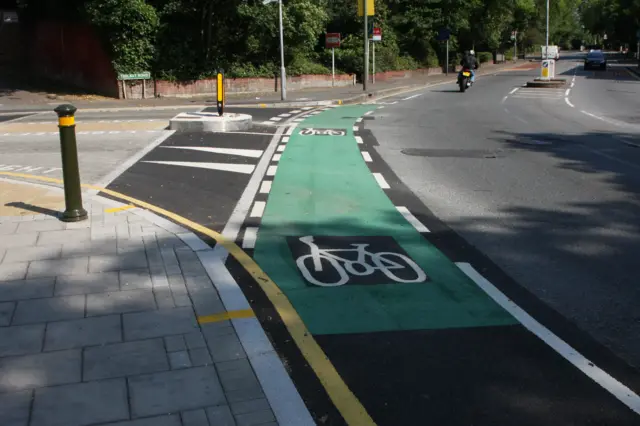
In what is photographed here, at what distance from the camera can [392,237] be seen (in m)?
7.13

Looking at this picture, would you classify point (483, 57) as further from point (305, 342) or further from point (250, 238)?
point (305, 342)

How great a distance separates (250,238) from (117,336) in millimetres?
2569

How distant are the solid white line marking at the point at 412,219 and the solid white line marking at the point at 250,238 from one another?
1718 millimetres

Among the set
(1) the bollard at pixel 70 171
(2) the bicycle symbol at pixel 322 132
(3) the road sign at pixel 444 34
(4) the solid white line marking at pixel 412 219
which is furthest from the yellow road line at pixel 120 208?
(3) the road sign at pixel 444 34

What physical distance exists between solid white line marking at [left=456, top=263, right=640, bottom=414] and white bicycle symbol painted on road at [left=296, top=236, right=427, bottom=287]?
55 cm

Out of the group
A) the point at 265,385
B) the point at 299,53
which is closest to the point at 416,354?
the point at 265,385

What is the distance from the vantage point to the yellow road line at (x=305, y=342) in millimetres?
3719

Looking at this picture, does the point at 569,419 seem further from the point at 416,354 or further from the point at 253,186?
the point at 253,186

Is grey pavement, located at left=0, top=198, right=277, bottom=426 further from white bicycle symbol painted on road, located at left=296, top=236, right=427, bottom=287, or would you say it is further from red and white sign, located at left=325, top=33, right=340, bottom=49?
red and white sign, located at left=325, top=33, right=340, bottom=49

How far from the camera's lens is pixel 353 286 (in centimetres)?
562

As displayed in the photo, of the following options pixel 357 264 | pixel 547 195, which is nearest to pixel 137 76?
Answer: pixel 547 195

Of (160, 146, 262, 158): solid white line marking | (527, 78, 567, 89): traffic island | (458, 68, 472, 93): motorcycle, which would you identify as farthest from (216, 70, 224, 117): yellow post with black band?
(527, 78, 567, 89): traffic island

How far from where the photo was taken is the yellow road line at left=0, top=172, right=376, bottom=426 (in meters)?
3.72

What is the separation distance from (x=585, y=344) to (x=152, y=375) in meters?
2.71
